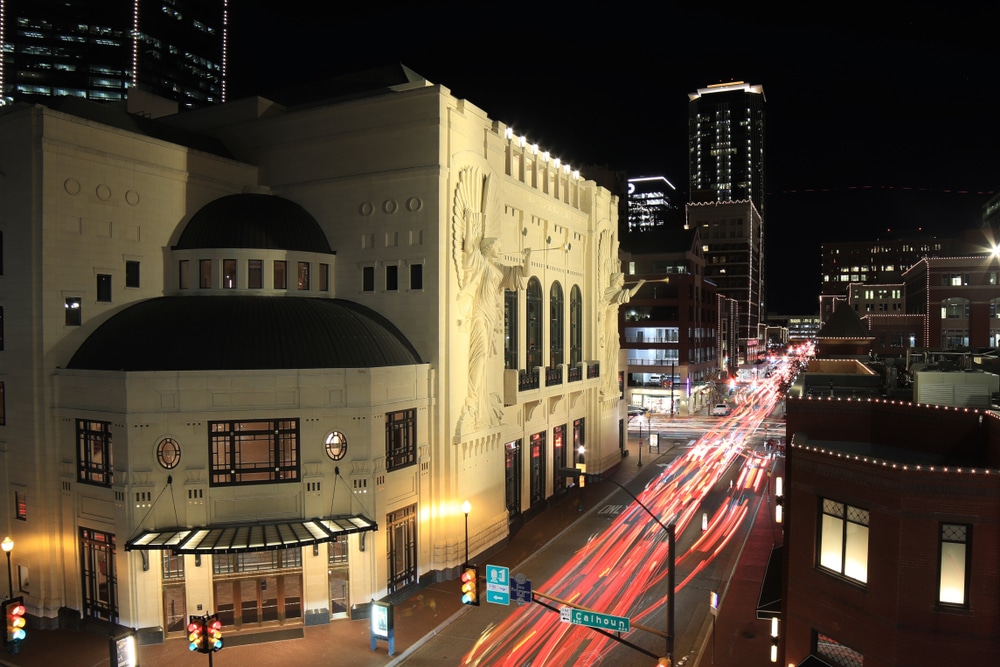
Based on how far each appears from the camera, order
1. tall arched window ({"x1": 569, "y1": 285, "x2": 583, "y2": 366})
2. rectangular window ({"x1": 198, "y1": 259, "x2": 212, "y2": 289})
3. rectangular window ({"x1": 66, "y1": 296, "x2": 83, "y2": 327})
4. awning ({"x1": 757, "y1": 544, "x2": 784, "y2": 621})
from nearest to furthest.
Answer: awning ({"x1": 757, "y1": 544, "x2": 784, "y2": 621}), rectangular window ({"x1": 66, "y1": 296, "x2": 83, "y2": 327}), rectangular window ({"x1": 198, "y1": 259, "x2": 212, "y2": 289}), tall arched window ({"x1": 569, "y1": 285, "x2": 583, "y2": 366})

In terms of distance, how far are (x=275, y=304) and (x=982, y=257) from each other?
260ft

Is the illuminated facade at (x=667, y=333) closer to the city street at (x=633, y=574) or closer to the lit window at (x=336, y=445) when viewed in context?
the city street at (x=633, y=574)

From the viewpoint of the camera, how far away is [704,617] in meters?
26.2

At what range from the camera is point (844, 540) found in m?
17.1

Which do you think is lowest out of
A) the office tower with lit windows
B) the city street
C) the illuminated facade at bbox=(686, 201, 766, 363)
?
the city street

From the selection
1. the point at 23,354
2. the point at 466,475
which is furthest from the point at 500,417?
the point at 23,354

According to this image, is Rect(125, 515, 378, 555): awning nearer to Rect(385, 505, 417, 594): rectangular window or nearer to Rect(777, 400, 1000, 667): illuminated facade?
Rect(385, 505, 417, 594): rectangular window

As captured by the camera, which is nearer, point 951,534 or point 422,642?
point 951,534

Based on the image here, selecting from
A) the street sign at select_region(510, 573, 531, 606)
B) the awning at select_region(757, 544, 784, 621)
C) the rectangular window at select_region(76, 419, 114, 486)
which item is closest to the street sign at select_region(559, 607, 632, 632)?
the street sign at select_region(510, 573, 531, 606)

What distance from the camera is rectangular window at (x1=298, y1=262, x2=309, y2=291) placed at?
32.0 m

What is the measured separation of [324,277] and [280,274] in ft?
7.28

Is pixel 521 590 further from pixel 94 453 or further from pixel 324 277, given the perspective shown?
pixel 324 277

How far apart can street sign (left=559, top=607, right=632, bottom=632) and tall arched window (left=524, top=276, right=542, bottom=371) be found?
2177 cm

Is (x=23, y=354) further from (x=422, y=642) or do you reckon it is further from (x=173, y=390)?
(x=422, y=642)
